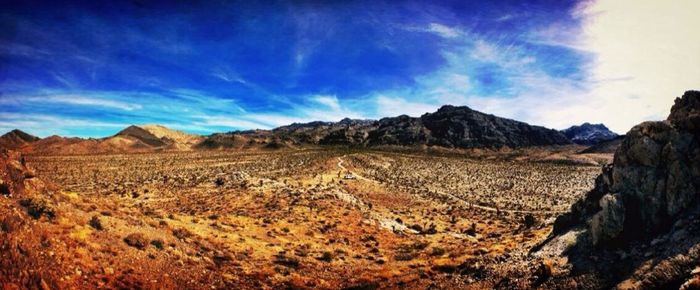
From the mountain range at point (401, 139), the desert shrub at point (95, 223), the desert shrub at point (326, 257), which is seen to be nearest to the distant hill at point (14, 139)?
the mountain range at point (401, 139)

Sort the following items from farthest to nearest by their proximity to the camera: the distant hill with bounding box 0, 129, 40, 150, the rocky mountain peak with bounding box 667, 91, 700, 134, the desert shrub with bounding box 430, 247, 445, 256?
the distant hill with bounding box 0, 129, 40, 150 → the desert shrub with bounding box 430, 247, 445, 256 → the rocky mountain peak with bounding box 667, 91, 700, 134

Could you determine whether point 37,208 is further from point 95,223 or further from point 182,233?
point 182,233

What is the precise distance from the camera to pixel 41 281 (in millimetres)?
12148

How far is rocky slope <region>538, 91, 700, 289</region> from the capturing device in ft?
37.8

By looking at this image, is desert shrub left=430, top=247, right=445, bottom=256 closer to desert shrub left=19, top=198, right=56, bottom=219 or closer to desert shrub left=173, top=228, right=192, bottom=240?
desert shrub left=173, top=228, right=192, bottom=240

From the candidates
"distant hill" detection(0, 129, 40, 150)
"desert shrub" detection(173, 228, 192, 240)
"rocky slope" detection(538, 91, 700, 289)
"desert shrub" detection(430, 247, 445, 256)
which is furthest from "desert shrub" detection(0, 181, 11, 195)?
"distant hill" detection(0, 129, 40, 150)

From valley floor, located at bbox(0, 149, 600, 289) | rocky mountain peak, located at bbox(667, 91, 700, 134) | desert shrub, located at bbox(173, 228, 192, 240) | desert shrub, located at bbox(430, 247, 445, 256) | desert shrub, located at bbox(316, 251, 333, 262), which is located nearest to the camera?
rocky mountain peak, located at bbox(667, 91, 700, 134)

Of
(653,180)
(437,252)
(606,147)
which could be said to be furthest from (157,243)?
(606,147)

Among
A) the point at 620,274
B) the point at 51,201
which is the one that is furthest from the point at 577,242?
the point at 51,201

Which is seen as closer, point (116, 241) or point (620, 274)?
point (620, 274)

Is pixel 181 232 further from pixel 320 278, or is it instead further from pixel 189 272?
pixel 320 278

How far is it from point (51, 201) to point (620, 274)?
19.6m

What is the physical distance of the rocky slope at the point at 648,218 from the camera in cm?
1153

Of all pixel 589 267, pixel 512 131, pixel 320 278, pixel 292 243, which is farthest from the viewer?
pixel 512 131
